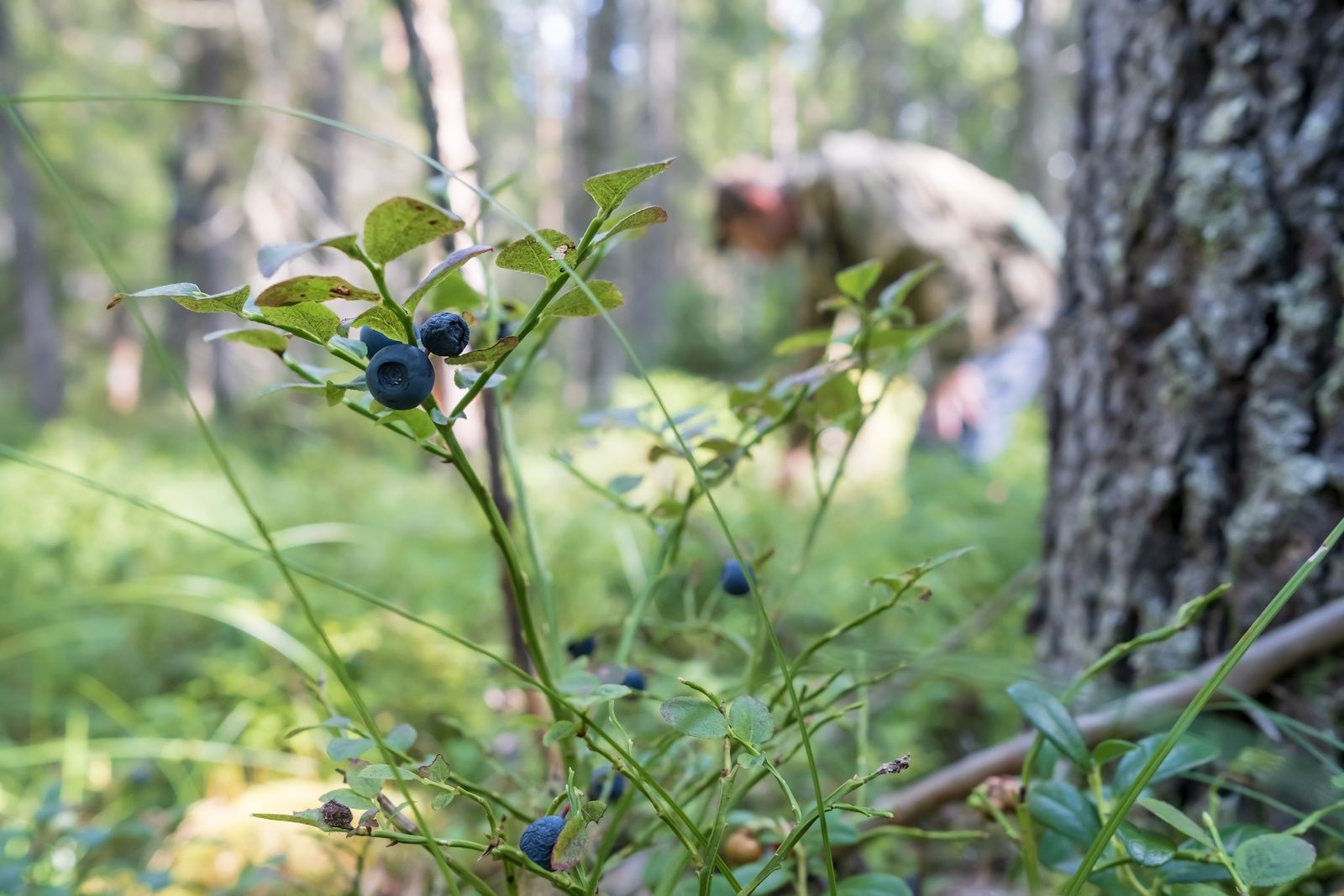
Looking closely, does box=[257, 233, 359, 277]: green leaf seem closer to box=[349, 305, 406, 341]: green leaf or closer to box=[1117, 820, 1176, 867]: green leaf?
box=[349, 305, 406, 341]: green leaf

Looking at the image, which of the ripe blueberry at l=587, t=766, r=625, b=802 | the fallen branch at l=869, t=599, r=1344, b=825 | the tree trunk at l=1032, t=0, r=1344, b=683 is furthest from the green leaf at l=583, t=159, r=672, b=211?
the tree trunk at l=1032, t=0, r=1344, b=683

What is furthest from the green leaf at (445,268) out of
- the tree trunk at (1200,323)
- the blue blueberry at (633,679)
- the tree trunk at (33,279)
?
the tree trunk at (33,279)

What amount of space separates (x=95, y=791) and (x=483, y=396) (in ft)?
→ 3.98

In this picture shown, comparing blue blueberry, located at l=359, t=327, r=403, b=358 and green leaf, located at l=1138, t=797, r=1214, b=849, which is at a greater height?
blue blueberry, located at l=359, t=327, r=403, b=358

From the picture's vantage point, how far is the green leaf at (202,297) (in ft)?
1.11

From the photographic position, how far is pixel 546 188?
47.9 feet

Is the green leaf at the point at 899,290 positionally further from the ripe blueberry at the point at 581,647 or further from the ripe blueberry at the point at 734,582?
the ripe blueberry at the point at 581,647

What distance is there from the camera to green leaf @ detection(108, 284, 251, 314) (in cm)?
34

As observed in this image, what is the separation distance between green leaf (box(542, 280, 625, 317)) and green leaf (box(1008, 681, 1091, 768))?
35 centimetres

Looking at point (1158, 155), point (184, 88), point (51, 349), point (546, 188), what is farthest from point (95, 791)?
point (546, 188)

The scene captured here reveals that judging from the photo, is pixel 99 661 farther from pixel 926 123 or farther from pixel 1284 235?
pixel 926 123

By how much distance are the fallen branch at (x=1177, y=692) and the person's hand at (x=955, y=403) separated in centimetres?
374

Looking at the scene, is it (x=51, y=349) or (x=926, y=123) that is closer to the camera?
(x=51, y=349)

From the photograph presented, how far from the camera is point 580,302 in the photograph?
14.6 inches
